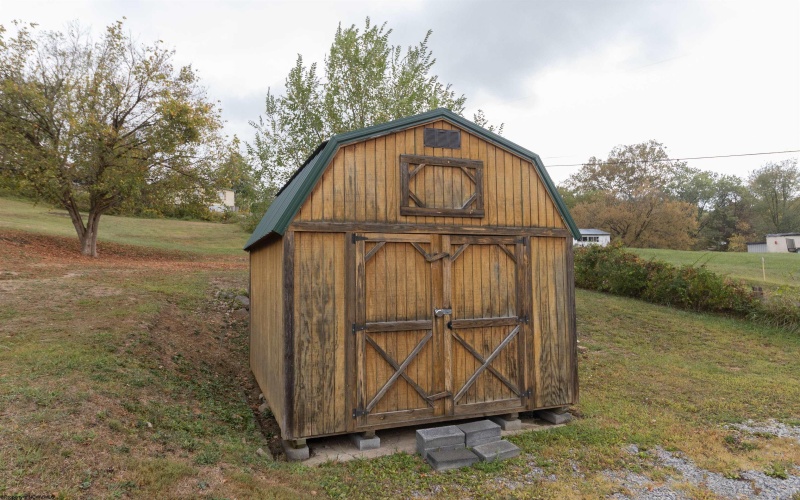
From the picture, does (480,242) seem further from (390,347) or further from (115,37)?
(115,37)

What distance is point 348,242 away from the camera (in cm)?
552

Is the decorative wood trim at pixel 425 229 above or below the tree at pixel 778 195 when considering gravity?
below

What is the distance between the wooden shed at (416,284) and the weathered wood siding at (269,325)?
61 mm

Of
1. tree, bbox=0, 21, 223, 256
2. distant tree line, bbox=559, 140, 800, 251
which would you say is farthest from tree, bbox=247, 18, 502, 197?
distant tree line, bbox=559, 140, 800, 251

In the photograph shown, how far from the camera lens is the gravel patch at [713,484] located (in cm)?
442

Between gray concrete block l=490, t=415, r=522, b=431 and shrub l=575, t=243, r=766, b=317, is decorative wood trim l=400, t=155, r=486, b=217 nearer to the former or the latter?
gray concrete block l=490, t=415, r=522, b=431

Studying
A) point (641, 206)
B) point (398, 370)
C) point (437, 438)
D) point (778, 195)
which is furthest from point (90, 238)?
point (778, 195)

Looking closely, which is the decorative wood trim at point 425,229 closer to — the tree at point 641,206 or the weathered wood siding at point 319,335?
the weathered wood siding at point 319,335

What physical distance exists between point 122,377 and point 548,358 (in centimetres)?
608

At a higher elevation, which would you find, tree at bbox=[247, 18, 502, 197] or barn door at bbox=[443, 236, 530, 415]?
tree at bbox=[247, 18, 502, 197]

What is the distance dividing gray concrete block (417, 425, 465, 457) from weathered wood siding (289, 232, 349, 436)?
3.22 ft

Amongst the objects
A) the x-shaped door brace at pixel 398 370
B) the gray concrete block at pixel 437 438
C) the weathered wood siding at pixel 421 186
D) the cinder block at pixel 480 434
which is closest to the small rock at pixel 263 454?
the x-shaped door brace at pixel 398 370

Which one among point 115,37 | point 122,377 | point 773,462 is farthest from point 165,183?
point 773,462

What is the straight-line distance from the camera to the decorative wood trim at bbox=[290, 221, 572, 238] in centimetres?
537
